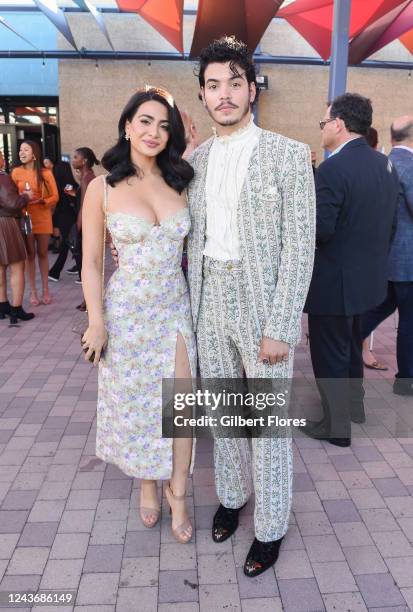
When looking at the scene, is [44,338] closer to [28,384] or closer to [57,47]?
[28,384]

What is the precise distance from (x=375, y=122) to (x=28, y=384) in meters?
10.1

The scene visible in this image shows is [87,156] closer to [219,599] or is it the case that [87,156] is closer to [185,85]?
[219,599]

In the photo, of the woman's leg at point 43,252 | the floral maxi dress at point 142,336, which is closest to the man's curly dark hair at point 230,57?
the floral maxi dress at point 142,336

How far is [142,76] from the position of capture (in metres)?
10.8

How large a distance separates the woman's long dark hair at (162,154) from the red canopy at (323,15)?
731cm

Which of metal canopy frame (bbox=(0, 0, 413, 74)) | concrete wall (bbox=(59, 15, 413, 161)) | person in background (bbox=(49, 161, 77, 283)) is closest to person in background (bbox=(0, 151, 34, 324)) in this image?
person in background (bbox=(49, 161, 77, 283))

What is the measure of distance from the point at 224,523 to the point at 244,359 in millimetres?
776

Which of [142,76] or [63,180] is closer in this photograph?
[63,180]

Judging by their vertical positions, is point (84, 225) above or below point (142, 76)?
below

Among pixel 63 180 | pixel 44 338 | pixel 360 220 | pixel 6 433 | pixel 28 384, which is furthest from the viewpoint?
pixel 63 180

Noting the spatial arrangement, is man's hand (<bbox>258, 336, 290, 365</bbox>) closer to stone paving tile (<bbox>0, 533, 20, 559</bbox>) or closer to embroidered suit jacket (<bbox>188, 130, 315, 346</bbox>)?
embroidered suit jacket (<bbox>188, 130, 315, 346</bbox>)

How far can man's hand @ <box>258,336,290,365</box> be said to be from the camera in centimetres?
185

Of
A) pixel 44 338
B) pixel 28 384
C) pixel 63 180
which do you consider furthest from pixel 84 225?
pixel 63 180

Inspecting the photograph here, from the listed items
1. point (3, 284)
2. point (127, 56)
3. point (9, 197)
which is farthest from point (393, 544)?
point (127, 56)
